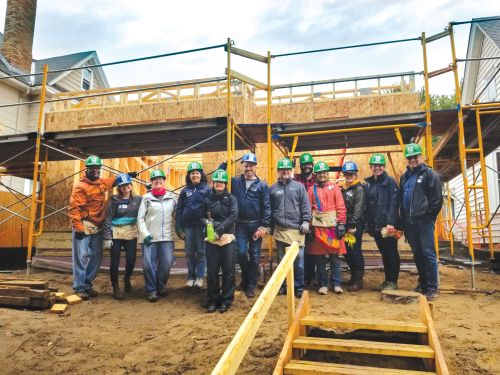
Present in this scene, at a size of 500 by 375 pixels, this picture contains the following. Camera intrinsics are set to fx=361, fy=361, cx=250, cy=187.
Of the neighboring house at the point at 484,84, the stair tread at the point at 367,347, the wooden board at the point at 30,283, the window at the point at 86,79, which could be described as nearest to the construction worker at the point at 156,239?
the wooden board at the point at 30,283

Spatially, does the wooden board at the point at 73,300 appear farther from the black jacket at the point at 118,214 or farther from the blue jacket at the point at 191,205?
the blue jacket at the point at 191,205

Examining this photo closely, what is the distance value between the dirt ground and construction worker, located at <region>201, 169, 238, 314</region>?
208mm

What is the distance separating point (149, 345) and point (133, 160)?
34.5 ft

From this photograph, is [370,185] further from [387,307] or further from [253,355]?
[253,355]

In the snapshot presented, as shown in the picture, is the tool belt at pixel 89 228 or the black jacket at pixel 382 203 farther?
the tool belt at pixel 89 228

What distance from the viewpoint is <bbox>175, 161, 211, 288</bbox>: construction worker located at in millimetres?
5559

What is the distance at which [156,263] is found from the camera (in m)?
5.64

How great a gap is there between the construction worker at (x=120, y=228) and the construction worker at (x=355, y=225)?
3.36m

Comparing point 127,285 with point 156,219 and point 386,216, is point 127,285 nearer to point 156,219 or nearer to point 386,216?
point 156,219

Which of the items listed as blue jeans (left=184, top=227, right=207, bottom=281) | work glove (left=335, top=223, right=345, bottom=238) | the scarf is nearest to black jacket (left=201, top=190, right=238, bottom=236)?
blue jeans (left=184, top=227, right=207, bottom=281)

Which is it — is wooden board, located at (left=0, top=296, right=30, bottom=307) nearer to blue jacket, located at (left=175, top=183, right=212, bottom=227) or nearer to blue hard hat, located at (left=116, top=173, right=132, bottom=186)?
blue hard hat, located at (left=116, top=173, right=132, bottom=186)

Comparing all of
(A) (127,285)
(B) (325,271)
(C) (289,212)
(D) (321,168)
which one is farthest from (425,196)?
(A) (127,285)

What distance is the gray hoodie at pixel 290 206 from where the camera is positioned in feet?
17.6

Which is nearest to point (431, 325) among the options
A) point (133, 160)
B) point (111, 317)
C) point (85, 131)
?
point (111, 317)
